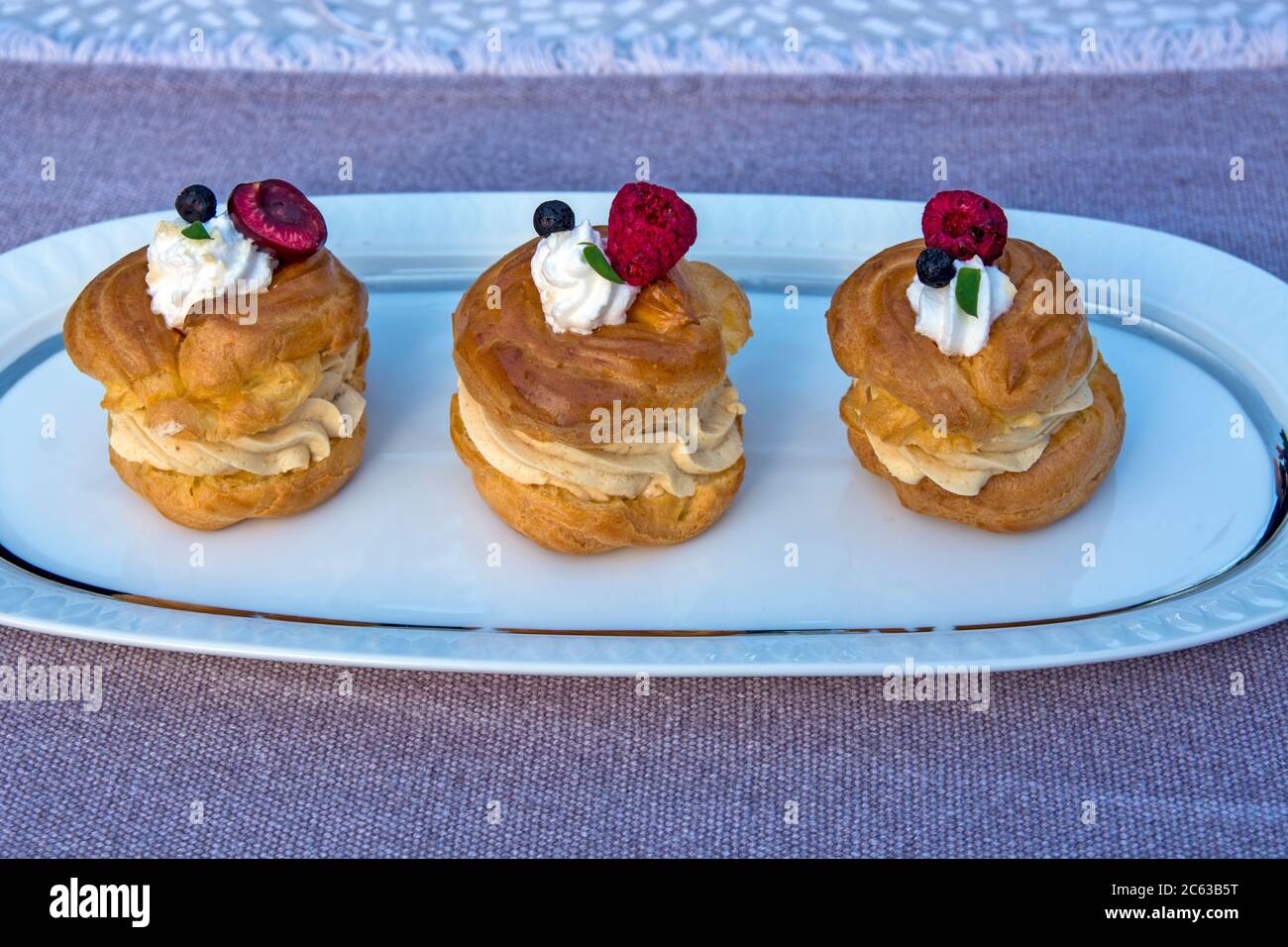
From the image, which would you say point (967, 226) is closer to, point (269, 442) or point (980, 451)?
point (980, 451)

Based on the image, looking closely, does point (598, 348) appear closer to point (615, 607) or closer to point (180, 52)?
point (615, 607)

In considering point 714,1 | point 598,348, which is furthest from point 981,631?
point 714,1

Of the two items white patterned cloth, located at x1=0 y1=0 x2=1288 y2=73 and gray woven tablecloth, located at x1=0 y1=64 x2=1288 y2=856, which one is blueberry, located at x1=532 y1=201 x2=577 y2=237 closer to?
gray woven tablecloth, located at x1=0 y1=64 x2=1288 y2=856

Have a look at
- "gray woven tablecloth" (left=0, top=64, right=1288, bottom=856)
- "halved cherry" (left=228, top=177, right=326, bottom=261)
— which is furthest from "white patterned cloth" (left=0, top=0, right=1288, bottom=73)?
"gray woven tablecloth" (left=0, top=64, right=1288, bottom=856)
